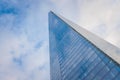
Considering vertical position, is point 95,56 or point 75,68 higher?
point 75,68

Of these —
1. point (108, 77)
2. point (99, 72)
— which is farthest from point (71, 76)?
point (108, 77)

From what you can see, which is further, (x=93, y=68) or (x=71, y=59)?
(x=71, y=59)

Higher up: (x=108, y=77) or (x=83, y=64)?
(x=83, y=64)

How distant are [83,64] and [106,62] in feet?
18.8

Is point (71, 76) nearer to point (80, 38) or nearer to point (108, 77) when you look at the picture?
point (80, 38)

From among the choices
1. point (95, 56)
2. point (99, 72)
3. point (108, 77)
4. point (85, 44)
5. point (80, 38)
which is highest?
point (80, 38)

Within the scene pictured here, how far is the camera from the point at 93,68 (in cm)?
2359

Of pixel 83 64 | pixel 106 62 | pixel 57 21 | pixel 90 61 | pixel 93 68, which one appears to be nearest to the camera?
pixel 106 62

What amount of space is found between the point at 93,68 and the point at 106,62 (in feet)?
7.40

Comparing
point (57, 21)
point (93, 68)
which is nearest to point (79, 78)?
point (93, 68)

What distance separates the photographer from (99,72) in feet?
71.4

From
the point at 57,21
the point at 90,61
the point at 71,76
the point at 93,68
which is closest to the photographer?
the point at 93,68

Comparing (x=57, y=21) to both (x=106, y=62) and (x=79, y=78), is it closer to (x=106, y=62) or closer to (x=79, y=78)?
(x=79, y=78)

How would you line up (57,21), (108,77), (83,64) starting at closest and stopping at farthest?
1. (108,77)
2. (83,64)
3. (57,21)
